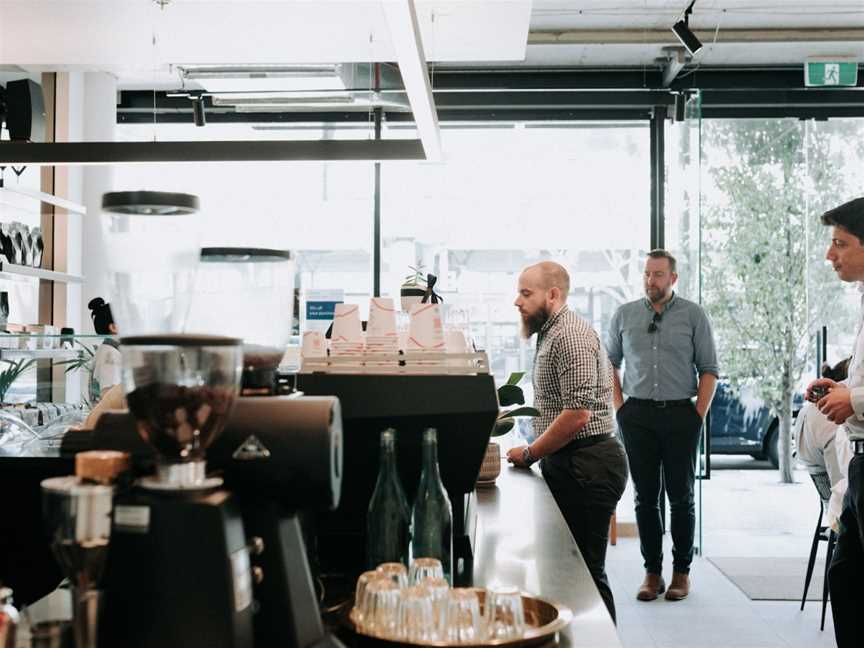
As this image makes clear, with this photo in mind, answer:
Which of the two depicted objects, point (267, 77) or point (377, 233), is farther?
point (377, 233)

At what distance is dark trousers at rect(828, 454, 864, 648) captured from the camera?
2926mm

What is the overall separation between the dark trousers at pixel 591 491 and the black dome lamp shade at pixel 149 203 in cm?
251

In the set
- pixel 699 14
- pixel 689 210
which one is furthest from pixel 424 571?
pixel 689 210

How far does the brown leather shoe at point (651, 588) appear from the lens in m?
4.63

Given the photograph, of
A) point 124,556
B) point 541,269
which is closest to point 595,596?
point 124,556

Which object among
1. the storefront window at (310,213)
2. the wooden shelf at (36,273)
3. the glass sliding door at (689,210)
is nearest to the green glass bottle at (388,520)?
the wooden shelf at (36,273)

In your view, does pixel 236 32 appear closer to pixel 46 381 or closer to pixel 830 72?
pixel 46 381

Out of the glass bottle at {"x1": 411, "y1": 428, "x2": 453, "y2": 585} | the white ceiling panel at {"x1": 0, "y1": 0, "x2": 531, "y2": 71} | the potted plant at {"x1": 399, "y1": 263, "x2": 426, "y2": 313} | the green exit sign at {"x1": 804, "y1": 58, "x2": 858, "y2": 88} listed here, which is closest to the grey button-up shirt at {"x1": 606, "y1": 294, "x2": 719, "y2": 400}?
the white ceiling panel at {"x1": 0, "y1": 0, "x2": 531, "y2": 71}

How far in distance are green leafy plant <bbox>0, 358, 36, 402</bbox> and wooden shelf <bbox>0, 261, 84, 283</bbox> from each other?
4.57 ft

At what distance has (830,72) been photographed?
5.96 meters

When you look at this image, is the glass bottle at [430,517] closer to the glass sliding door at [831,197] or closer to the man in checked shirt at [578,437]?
the man in checked shirt at [578,437]

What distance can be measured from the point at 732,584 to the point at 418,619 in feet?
13.6

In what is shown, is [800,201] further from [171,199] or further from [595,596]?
[171,199]

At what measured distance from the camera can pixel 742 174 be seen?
6551 mm
